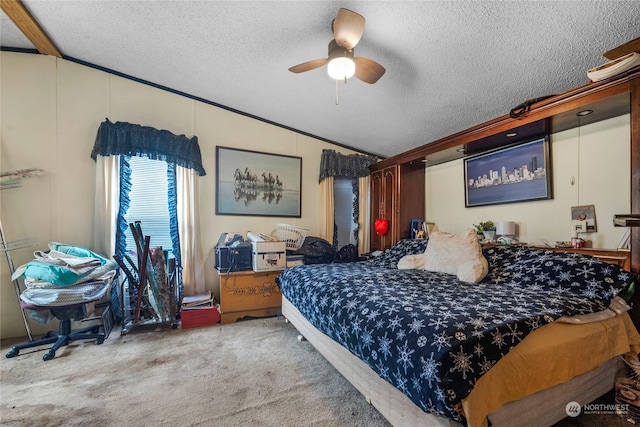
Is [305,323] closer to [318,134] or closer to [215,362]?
[215,362]

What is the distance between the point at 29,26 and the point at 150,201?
5.94 ft

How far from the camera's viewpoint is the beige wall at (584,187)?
2.02m

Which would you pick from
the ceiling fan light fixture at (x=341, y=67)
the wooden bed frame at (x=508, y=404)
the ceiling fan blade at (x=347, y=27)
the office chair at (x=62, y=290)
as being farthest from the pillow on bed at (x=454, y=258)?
the office chair at (x=62, y=290)

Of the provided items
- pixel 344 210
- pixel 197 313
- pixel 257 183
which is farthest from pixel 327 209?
pixel 197 313

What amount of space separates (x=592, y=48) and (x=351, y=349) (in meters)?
2.44

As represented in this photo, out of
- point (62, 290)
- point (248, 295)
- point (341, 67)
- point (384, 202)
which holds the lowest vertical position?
point (248, 295)

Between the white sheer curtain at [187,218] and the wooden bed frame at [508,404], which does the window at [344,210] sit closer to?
the white sheer curtain at [187,218]

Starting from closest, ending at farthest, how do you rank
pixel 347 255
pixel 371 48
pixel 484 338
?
pixel 484 338 → pixel 371 48 → pixel 347 255

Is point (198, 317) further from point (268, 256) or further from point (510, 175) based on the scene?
point (510, 175)

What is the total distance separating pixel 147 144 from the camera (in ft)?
10.2

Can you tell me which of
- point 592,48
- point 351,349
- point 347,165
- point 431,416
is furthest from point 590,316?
point 347,165

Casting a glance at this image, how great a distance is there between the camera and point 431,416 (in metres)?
1.11

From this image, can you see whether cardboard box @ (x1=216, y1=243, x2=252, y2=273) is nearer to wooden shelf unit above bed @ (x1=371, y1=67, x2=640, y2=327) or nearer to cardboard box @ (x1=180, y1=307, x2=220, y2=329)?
cardboard box @ (x1=180, y1=307, x2=220, y2=329)

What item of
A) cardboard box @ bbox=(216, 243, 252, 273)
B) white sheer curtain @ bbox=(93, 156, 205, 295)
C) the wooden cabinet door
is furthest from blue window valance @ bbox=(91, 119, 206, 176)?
the wooden cabinet door
